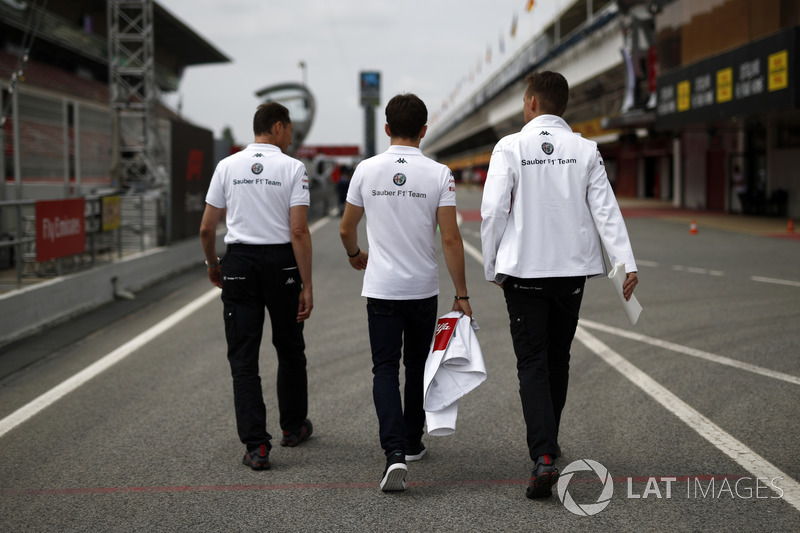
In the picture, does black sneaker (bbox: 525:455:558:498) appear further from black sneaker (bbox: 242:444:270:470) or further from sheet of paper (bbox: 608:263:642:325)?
black sneaker (bbox: 242:444:270:470)

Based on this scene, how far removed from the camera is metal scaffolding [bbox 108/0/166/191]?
1956 cm

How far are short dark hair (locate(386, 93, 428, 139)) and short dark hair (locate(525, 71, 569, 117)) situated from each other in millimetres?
534

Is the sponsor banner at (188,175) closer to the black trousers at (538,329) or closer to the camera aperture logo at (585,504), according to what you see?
the black trousers at (538,329)

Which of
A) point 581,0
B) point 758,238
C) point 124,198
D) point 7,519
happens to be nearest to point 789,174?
point 758,238

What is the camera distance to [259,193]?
4.36 meters

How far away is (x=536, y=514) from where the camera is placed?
355 cm

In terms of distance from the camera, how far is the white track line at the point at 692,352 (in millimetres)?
6074

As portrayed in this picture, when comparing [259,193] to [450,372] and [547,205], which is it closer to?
[450,372]

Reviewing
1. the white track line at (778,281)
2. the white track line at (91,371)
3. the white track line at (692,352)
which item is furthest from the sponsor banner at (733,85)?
the white track line at (91,371)

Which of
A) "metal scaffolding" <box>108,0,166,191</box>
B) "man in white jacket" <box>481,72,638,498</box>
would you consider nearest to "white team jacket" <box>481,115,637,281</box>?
"man in white jacket" <box>481,72,638,498</box>

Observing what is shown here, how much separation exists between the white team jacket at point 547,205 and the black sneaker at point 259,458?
1.48 metres

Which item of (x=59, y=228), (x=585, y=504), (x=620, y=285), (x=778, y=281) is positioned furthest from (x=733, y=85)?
(x=585, y=504)

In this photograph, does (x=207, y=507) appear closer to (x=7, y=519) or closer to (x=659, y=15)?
(x=7, y=519)

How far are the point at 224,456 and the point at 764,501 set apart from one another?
263 centimetres
